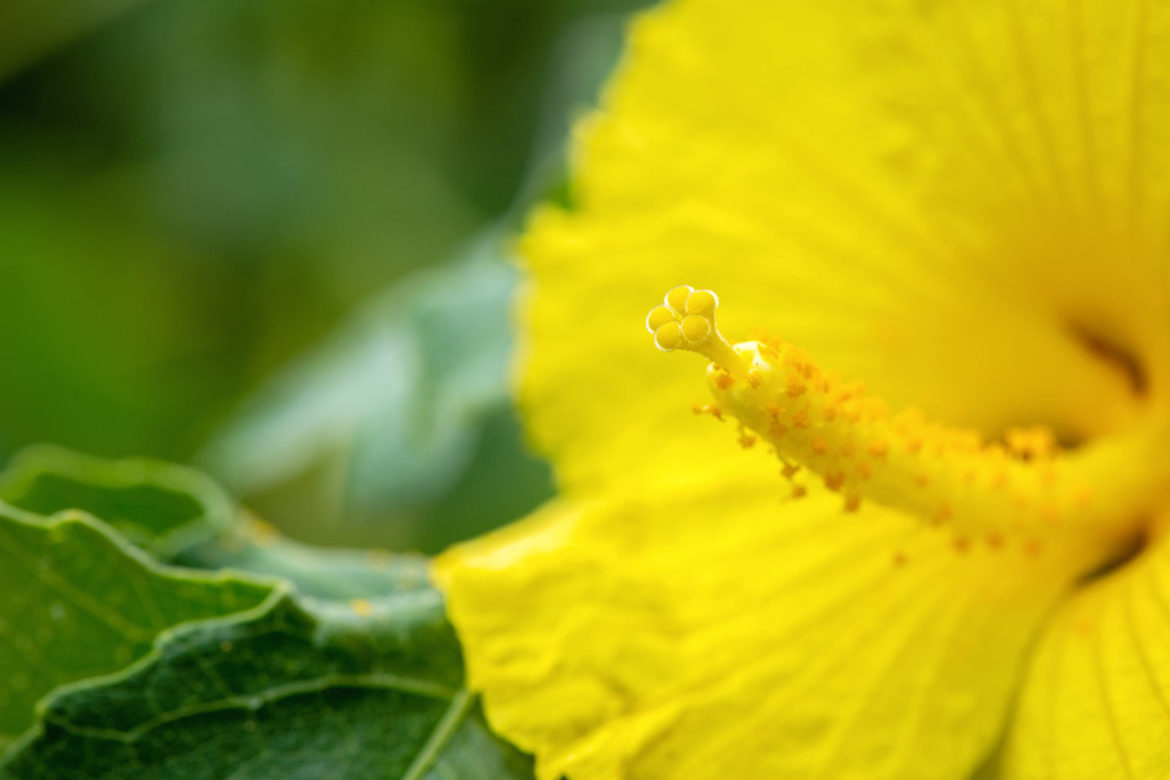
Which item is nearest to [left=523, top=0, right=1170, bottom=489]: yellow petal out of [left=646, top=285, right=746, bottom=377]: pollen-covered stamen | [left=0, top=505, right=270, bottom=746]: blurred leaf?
[left=646, top=285, right=746, bottom=377]: pollen-covered stamen

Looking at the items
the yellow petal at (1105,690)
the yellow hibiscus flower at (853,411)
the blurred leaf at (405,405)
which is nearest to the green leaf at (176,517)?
the yellow hibiscus flower at (853,411)

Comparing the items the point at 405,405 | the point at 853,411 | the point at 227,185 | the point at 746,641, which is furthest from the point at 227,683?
the point at 227,185

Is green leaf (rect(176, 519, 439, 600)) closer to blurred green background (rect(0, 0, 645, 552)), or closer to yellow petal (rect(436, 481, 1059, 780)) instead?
yellow petal (rect(436, 481, 1059, 780))

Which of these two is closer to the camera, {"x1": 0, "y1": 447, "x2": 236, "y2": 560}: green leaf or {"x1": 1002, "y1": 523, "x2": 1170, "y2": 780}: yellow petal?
{"x1": 1002, "y1": 523, "x2": 1170, "y2": 780}: yellow petal

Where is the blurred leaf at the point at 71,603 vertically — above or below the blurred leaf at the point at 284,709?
above

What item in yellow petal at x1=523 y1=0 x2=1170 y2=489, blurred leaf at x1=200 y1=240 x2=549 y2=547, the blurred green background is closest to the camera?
yellow petal at x1=523 y1=0 x2=1170 y2=489

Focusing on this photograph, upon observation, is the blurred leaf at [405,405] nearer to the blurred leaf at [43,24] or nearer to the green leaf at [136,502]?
the green leaf at [136,502]

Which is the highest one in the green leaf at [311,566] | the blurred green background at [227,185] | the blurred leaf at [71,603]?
the blurred green background at [227,185]
